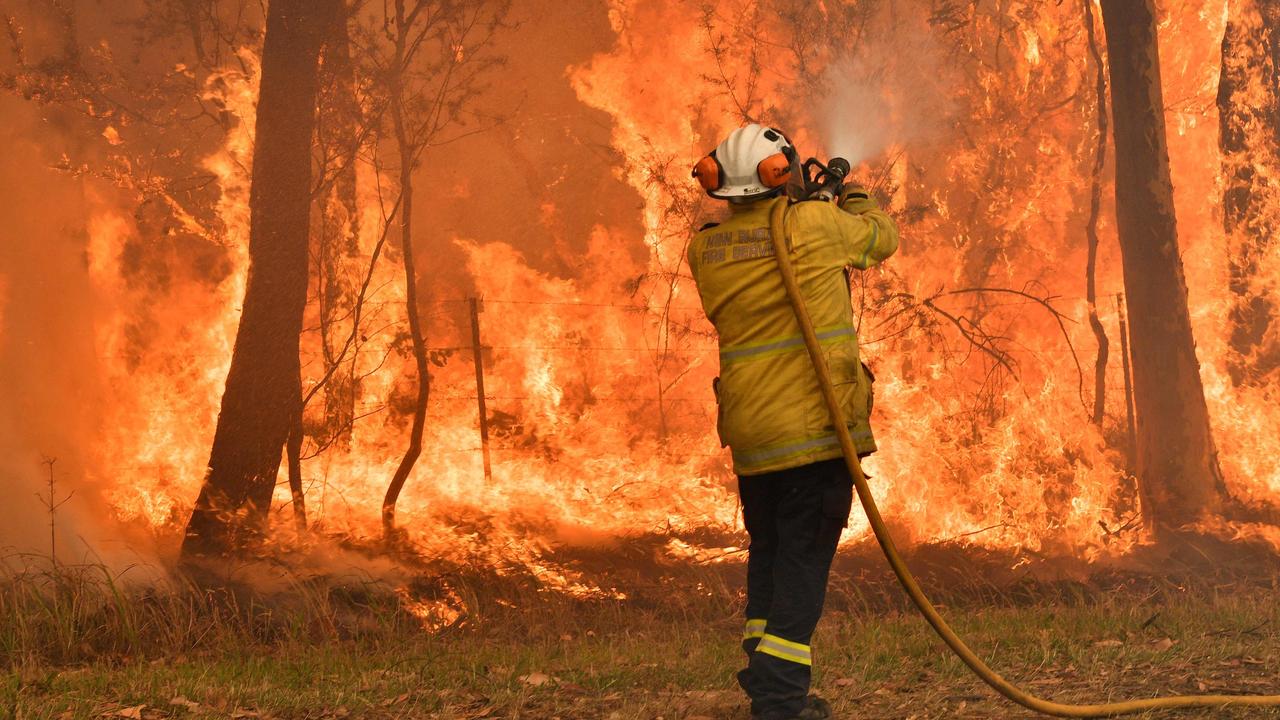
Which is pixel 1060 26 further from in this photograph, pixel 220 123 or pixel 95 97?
pixel 95 97

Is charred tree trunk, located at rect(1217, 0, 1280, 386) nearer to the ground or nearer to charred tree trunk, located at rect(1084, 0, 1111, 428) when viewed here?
charred tree trunk, located at rect(1084, 0, 1111, 428)

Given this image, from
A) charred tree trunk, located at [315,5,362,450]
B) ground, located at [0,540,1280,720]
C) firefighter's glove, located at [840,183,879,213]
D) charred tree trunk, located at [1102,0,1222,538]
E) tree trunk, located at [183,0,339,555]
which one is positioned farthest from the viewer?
charred tree trunk, located at [1102,0,1222,538]

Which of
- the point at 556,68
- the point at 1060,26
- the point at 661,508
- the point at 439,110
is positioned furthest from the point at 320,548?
the point at 1060,26

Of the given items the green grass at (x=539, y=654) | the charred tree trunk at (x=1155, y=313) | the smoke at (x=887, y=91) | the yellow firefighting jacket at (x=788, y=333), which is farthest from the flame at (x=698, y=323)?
the yellow firefighting jacket at (x=788, y=333)

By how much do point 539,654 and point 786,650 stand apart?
2.23 metres

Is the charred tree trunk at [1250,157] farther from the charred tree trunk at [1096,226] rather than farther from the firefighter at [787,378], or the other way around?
the firefighter at [787,378]

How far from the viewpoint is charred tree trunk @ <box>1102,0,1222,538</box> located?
877 centimetres

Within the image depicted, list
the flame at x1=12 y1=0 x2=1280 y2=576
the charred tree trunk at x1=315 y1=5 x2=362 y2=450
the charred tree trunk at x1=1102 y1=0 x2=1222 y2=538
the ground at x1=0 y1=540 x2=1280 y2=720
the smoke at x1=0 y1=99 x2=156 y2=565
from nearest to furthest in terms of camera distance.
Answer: the ground at x1=0 y1=540 x2=1280 y2=720 < the smoke at x1=0 y1=99 x2=156 y2=565 < the flame at x1=12 y1=0 x2=1280 y2=576 < the charred tree trunk at x1=315 y1=5 x2=362 y2=450 < the charred tree trunk at x1=1102 y1=0 x2=1222 y2=538

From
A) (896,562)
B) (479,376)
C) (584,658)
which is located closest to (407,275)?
(479,376)

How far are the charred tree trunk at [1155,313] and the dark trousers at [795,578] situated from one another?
5756mm

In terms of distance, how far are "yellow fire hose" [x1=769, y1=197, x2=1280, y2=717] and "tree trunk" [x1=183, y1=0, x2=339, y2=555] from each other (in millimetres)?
4454

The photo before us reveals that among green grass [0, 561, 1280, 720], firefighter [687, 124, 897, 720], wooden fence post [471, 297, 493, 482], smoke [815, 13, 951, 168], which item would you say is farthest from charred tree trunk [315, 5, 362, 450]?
firefighter [687, 124, 897, 720]

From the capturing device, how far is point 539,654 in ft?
19.3

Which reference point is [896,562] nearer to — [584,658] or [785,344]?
[785,344]
